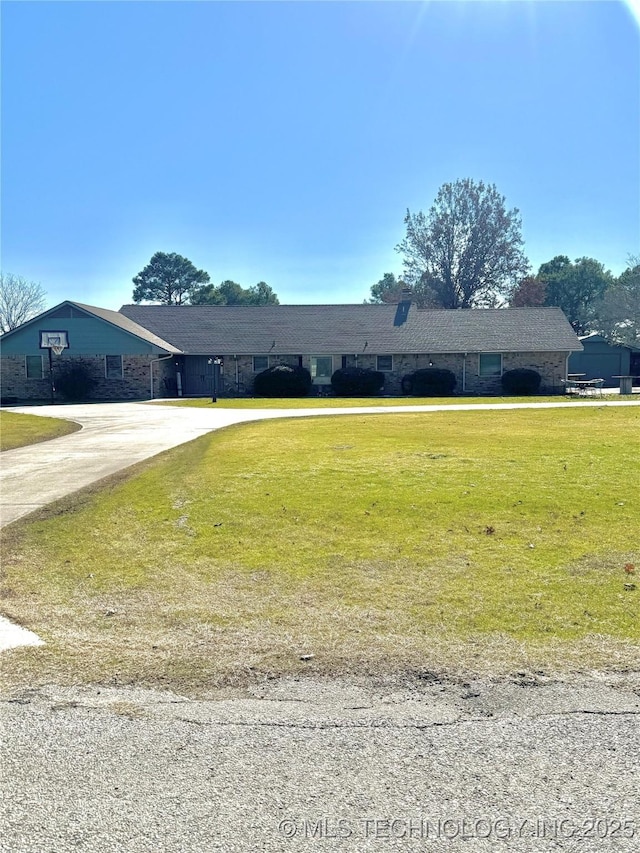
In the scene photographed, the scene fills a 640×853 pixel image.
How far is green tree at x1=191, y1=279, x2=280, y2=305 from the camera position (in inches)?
3059

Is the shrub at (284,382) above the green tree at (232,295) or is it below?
below

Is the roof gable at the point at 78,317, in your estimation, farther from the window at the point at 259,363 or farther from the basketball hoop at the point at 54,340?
the window at the point at 259,363

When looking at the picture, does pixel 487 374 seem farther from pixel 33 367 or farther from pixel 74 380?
pixel 33 367

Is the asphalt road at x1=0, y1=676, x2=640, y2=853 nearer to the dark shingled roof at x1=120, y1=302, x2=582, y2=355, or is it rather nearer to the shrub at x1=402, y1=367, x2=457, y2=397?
the shrub at x1=402, y1=367, x2=457, y2=397

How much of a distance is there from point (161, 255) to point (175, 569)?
80.7 meters

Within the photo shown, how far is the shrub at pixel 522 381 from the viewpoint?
33844mm

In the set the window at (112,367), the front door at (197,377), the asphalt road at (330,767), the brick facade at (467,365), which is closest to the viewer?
the asphalt road at (330,767)

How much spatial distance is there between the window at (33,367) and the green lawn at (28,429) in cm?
1309

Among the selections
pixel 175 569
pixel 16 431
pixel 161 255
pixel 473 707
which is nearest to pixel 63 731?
pixel 473 707

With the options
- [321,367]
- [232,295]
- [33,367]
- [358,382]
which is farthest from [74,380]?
[232,295]

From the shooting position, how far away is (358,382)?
34.2 metres

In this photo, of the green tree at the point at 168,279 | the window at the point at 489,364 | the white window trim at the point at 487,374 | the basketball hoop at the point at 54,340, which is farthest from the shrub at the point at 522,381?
the green tree at the point at 168,279

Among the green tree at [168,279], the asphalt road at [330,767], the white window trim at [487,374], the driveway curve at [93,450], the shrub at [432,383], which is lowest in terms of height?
the asphalt road at [330,767]

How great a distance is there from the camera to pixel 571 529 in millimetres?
6355
